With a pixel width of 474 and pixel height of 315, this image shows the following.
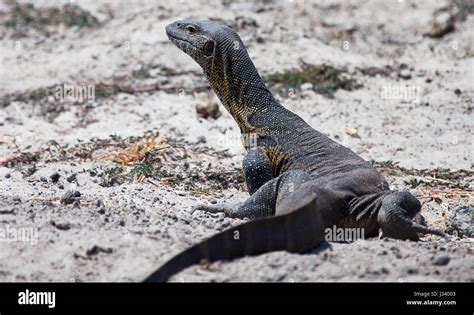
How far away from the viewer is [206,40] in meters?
9.80

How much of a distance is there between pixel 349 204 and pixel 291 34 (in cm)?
843

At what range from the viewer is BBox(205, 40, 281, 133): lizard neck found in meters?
9.57

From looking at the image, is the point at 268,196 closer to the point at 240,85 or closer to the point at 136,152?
the point at 240,85

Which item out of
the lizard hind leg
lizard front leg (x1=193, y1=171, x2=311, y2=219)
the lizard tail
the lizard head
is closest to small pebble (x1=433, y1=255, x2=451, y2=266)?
the lizard hind leg

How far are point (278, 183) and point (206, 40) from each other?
7.43 feet

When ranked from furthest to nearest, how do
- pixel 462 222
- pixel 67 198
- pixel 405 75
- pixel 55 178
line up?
pixel 405 75, pixel 55 178, pixel 462 222, pixel 67 198

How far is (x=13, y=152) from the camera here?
1135 cm

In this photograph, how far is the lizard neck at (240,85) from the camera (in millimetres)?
9570

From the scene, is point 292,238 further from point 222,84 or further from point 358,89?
point 358,89

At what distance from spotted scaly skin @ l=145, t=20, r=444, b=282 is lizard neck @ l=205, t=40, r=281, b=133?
11 millimetres

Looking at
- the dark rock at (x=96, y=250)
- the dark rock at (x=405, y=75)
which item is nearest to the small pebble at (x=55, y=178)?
the dark rock at (x=96, y=250)

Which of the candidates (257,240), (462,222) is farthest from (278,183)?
(462,222)

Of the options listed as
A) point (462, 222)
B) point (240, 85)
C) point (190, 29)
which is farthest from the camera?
point (190, 29)

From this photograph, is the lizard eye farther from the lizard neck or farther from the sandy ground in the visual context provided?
the sandy ground
